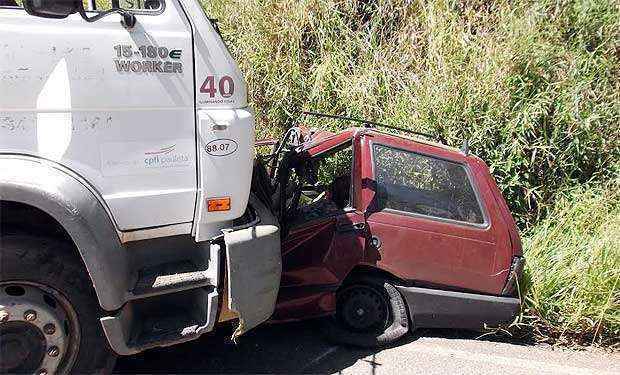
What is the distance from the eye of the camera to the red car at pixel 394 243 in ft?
12.0

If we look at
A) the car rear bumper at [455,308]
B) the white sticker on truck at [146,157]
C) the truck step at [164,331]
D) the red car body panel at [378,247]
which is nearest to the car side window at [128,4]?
the white sticker on truck at [146,157]

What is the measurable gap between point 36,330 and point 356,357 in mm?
2075

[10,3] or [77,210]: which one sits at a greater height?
[10,3]

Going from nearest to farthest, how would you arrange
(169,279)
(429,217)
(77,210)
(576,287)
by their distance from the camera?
(77,210) < (169,279) < (429,217) < (576,287)

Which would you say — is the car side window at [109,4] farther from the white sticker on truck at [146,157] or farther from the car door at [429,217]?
the car door at [429,217]

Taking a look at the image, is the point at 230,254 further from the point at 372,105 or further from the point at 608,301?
the point at 372,105

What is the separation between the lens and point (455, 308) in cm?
377

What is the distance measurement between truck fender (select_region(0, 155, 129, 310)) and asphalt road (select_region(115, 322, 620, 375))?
1042 millimetres

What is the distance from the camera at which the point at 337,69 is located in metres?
6.18

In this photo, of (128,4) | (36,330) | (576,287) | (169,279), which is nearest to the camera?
(36,330)

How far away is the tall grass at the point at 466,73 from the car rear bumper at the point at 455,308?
181 centimetres

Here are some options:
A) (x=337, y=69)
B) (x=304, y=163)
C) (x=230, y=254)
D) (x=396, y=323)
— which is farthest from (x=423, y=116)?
(x=230, y=254)

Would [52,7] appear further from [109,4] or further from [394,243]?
[394,243]

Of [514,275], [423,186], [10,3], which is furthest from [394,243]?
[10,3]
